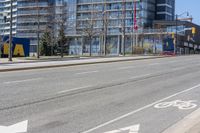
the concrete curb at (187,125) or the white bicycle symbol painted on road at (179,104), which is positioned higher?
the concrete curb at (187,125)

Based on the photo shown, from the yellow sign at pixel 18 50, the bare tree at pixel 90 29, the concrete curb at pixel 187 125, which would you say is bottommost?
the concrete curb at pixel 187 125

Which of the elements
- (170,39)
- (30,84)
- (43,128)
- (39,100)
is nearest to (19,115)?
(43,128)

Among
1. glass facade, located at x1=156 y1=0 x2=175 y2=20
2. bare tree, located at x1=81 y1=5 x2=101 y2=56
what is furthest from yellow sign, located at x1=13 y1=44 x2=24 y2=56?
glass facade, located at x1=156 y1=0 x2=175 y2=20

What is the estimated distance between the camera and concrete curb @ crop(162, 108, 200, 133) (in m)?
8.64

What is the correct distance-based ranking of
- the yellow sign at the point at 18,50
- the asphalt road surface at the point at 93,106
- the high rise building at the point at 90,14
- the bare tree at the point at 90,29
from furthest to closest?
1. the high rise building at the point at 90,14
2. the bare tree at the point at 90,29
3. the yellow sign at the point at 18,50
4. the asphalt road surface at the point at 93,106

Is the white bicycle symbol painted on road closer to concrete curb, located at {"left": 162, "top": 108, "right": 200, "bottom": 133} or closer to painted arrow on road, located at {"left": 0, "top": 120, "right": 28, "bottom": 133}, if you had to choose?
concrete curb, located at {"left": 162, "top": 108, "right": 200, "bottom": 133}

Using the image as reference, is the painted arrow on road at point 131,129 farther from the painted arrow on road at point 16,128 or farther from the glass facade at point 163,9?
the glass facade at point 163,9

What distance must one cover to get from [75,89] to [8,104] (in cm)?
443

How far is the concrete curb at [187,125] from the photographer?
340 inches

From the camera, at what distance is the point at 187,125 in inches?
367

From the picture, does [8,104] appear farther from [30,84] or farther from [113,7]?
[113,7]

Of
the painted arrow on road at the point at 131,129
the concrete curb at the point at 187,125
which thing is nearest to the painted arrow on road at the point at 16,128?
the painted arrow on road at the point at 131,129

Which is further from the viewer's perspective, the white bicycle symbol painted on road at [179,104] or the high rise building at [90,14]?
the high rise building at [90,14]

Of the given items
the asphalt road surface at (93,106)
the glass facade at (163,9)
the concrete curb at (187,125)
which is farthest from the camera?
the glass facade at (163,9)
